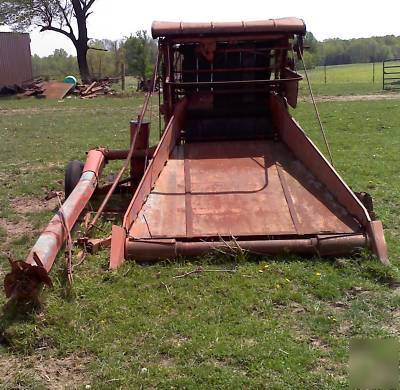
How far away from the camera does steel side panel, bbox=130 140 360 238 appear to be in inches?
199

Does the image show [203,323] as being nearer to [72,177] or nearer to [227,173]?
[227,173]

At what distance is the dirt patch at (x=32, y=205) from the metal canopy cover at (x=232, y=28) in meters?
2.61

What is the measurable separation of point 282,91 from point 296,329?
14.2 feet

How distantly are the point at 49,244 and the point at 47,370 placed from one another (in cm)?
119

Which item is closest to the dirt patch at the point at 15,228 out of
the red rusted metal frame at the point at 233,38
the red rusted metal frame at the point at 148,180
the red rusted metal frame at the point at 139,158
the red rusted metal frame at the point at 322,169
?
the red rusted metal frame at the point at 139,158

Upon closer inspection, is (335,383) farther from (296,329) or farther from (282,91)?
(282,91)

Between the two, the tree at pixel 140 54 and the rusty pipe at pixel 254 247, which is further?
the tree at pixel 140 54

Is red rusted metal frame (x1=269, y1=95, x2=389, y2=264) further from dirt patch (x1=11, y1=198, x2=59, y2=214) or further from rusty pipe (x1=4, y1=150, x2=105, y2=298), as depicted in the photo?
dirt patch (x1=11, y1=198, x2=59, y2=214)

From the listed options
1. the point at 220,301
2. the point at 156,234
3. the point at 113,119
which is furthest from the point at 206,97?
the point at 113,119

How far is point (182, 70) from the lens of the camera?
784cm

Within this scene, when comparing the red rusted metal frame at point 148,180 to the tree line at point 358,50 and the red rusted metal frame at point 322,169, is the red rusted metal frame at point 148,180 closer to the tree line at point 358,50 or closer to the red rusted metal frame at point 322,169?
the red rusted metal frame at point 322,169

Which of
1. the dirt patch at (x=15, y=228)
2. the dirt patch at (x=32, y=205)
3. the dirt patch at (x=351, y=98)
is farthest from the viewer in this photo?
the dirt patch at (x=351, y=98)

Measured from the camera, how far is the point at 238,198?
18.4 feet

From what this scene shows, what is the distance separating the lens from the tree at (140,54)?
3553 cm
